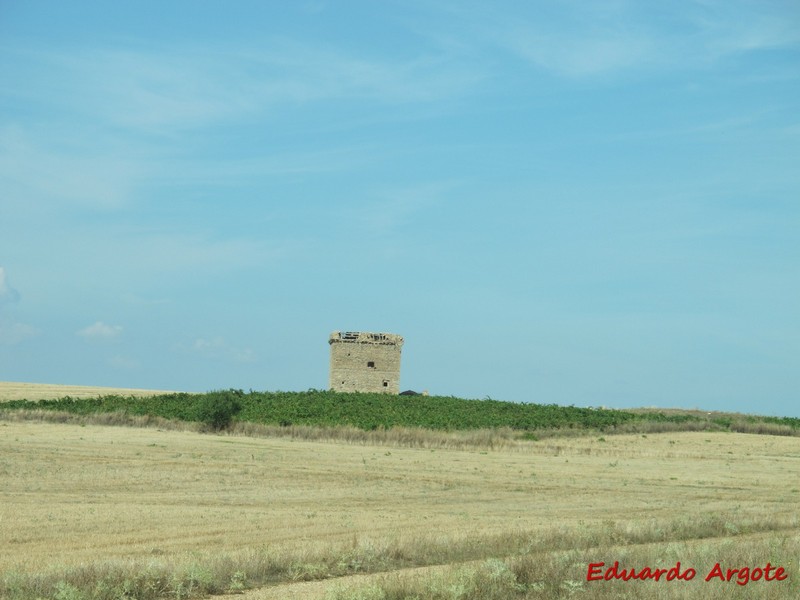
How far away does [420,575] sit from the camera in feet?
51.4

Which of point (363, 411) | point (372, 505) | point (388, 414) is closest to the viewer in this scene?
point (372, 505)

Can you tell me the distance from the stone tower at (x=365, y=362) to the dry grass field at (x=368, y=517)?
29.0 metres

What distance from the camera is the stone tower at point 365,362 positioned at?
82125 mm

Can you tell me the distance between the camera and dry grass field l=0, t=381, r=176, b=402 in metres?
77.7

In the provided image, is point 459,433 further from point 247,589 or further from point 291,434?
point 247,589

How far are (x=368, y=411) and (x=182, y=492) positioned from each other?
120 ft

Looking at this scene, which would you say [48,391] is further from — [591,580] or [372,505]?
[591,580]

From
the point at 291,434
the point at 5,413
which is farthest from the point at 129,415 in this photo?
the point at 291,434

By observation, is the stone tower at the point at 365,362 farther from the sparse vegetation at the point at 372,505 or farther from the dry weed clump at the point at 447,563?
the dry weed clump at the point at 447,563

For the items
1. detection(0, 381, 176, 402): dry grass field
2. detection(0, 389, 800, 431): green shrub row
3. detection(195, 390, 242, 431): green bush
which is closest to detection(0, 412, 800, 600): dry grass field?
detection(195, 390, 242, 431): green bush

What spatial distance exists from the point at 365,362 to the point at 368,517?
188 ft

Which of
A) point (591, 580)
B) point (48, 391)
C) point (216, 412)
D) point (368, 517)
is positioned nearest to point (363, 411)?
point (216, 412)

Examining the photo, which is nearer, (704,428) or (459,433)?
(459,433)

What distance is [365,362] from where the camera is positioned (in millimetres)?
82750
